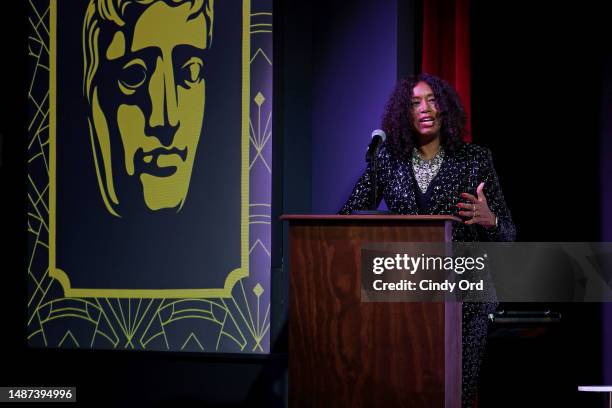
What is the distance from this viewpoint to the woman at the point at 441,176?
3014 millimetres

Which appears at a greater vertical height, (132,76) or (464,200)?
(132,76)

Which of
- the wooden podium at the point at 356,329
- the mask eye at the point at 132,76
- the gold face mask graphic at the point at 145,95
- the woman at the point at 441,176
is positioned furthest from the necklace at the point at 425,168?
the mask eye at the point at 132,76

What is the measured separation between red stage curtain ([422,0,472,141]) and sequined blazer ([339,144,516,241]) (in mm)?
588

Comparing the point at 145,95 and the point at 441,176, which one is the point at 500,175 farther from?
the point at 145,95

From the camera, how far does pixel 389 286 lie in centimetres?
250

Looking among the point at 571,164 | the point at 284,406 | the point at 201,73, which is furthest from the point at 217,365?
the point at 571,164

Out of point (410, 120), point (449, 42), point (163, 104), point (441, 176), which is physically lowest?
point (441, 176)

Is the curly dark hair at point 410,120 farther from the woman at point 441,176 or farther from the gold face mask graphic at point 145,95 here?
the gold face mask graphic at point 145,95

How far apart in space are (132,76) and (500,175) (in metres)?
1.92

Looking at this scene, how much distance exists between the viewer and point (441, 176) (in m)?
3.14

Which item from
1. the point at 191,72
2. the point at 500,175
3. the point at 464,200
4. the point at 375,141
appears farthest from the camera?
the point at 500,175

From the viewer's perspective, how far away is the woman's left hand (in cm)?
289

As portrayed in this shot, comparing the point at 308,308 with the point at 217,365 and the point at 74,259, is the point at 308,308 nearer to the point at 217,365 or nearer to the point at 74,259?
the point at 217,365

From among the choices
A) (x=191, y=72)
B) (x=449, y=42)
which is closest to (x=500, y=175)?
(x=449, y=42)
